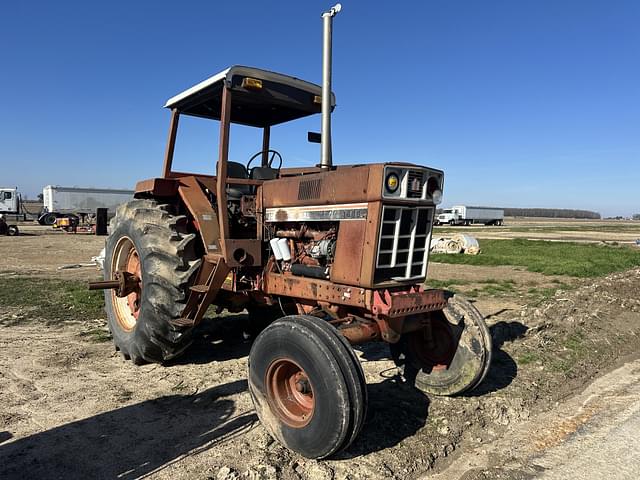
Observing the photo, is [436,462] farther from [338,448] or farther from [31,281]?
[31,281]

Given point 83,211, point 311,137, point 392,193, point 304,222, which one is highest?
point 311,137

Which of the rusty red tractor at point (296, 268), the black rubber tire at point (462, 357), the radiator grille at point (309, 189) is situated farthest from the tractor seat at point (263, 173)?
the black rubber tire at point (462, 357)

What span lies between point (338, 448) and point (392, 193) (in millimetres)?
1740

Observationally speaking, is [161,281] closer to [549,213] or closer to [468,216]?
[468,216]

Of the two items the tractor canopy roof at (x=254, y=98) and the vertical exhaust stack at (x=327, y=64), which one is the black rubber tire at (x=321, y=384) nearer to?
the vertical exhaust stack at (x=327, y=64)

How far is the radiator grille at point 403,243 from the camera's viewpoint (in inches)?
143

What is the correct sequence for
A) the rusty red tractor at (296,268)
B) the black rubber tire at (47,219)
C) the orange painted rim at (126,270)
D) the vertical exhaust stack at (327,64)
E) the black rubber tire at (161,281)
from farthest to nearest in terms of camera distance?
the black rubber tire at (47,219) < the orange painted rim at (126,270) < the black rubber tire at (161,281) < the vertical exhaust stack at (327,64) < the rusty red tractor at (296,268)

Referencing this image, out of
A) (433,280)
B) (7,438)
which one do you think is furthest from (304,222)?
(433,280)

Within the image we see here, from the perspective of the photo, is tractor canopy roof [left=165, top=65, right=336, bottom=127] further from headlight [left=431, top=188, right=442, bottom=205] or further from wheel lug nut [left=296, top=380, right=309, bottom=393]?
wheel lug nut [left=296, top=380, right=309, bottom=393]

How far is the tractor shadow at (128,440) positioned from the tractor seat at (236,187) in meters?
1.94

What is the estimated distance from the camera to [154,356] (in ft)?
15.8

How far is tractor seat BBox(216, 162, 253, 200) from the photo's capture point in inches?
195

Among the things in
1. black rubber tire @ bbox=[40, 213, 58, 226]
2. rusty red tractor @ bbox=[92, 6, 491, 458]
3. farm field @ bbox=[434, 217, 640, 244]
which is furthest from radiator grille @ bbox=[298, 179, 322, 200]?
black rubber tire @ bbox=[40, 213, 58, 226]

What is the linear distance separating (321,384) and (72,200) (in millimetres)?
39535
